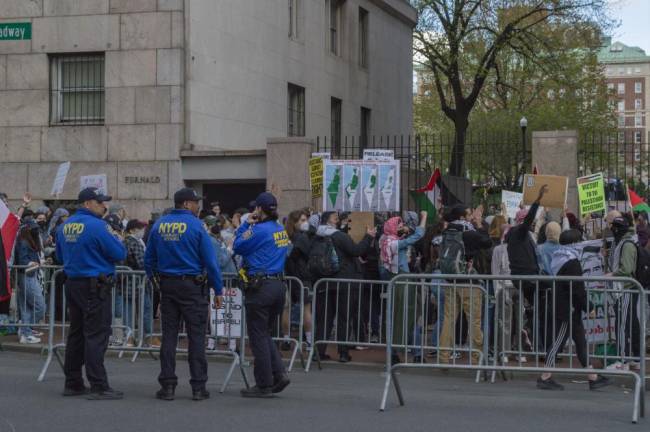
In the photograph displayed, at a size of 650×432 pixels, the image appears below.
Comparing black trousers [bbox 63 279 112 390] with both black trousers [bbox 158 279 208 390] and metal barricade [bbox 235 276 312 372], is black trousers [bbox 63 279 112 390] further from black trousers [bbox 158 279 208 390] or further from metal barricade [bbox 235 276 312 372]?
metal barricade [bbox 235 276 312 372]

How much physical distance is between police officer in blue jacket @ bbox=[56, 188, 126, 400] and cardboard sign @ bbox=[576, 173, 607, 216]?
392 inches

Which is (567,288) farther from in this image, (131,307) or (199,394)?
(131,307)

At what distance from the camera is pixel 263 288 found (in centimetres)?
1070

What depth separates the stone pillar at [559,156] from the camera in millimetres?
22703

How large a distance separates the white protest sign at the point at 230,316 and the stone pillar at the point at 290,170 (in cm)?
984

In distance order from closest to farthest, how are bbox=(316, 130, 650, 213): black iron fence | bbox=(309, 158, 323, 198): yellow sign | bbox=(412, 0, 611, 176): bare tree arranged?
A: bbox=(309, 158, 323, 198): yellow sign → bbox=(316, 130, 650, 213): black iron fence → bbox=(412, 0, 611, 176): bare tree

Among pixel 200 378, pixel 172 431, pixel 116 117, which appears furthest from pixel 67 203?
pixel 172 431

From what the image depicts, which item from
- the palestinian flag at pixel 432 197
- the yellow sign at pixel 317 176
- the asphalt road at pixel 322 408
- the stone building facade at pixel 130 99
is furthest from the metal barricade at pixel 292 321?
the stone building facade at pixel 130 99

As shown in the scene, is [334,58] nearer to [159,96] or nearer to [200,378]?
[159,96]

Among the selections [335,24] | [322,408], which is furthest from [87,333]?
[335,24]

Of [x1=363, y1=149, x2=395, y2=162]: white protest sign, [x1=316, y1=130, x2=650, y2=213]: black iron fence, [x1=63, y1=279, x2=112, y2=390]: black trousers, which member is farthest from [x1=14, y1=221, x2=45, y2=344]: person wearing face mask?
[x1=316, y1=130, x2=650, y2=213]: black iron fence

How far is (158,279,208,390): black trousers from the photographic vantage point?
10.3m

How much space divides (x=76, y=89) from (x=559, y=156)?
33.2 feet

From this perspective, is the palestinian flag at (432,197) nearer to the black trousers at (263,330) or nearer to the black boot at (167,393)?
the black trousers at (263,330)
